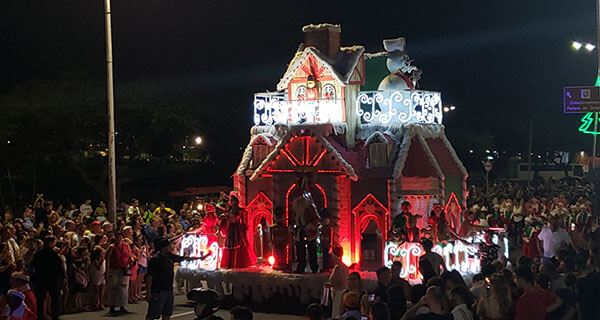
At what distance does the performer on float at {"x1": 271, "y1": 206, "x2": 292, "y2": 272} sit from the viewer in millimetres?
16938

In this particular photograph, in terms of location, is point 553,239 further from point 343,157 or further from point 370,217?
point 343,157

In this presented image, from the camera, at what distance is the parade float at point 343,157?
59.1 ft

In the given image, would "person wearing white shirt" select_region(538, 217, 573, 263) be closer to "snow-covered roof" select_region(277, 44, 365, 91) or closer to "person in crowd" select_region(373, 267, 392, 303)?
"snow-covered roof" select_region(277, 44, 365, 91)

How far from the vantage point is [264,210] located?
19.2 metres

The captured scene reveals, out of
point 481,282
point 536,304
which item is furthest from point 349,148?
point 536,304

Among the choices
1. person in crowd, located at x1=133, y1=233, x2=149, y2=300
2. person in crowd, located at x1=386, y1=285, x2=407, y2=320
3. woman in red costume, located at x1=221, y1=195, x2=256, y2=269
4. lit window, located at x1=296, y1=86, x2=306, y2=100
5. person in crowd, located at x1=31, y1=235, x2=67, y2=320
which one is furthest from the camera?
lit window, located at x1=296, y1=86, x2=306, y2=100

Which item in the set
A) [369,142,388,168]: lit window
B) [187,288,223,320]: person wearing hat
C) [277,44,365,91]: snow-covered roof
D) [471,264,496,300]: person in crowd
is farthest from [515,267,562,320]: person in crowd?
[277,44,365,91]: snow-covered roof

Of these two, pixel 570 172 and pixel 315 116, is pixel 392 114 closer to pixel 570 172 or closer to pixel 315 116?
pixel 315 116

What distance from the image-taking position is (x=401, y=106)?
18.7 metres

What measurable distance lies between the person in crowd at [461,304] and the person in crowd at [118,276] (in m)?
8.98

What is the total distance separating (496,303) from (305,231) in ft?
25.5

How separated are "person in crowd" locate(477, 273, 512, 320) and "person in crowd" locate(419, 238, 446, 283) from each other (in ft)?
9.63

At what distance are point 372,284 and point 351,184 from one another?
2.97 meters

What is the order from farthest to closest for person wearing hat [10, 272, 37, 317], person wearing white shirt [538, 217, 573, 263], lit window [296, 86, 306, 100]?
lit window [296, 86, 306, 100], person wearing white shirt [538, 217, 573, 263], person wearing hat [10, 272, 37, 317]
